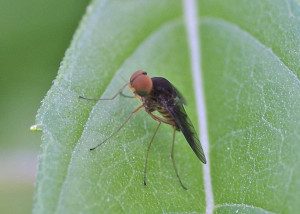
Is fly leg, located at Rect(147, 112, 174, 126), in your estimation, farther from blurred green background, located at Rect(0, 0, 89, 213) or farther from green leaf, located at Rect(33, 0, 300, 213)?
blurred green background, located at Rect(0, 0, 89, 213)

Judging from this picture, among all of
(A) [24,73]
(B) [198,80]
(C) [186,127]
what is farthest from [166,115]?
(A) [24,73]

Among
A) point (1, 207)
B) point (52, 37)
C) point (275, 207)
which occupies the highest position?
point (52, 37)

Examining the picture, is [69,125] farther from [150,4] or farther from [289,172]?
[150,4]

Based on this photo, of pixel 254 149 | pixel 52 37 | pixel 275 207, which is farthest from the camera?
pixel 52 37

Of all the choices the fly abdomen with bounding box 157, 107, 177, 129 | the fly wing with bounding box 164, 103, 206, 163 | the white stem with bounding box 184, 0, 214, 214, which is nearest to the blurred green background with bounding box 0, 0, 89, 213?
the white stem with bounding box 184, 0, 214, 214

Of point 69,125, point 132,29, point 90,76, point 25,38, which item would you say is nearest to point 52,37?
point 25,38

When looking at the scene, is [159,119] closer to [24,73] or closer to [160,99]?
[160,99]

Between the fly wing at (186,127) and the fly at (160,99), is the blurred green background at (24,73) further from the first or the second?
the fly wing at (186,127)
